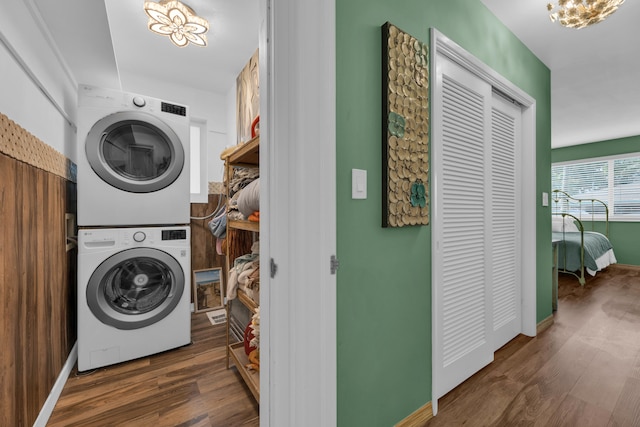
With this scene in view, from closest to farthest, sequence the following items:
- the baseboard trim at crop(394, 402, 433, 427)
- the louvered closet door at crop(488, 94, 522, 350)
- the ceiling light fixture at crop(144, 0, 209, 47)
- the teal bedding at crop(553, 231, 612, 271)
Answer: the baseboard trim at crop(394, 402, 433, 427)
the ceiling light fixture at crop(144, 0, 209, 47)
the louvered closet door at crop(488, 94, 522, 350)
the teal bedding at crop(553, 231, 612, 271)

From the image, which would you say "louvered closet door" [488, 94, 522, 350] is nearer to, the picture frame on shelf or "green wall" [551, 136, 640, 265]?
the picture frame on shelf

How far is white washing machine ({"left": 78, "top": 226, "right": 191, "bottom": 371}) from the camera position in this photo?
1.78 meters

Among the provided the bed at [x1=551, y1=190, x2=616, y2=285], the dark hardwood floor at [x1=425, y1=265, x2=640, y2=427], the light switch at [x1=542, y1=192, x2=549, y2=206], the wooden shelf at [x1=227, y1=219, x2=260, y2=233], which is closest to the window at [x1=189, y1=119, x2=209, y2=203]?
the wooden shelf at [x1=227, y1=219, x2=260, y2=233]

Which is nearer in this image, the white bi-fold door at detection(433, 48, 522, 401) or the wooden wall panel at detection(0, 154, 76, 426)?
the wooden wall panel at detection(0, 154, 76, 426)

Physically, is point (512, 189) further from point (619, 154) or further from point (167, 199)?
point (619, 154)

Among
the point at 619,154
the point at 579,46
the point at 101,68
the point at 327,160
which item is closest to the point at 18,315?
the point at 327,160

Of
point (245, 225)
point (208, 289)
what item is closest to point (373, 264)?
point (245, 225)

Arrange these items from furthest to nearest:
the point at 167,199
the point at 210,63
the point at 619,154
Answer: the point at 619,154
the point at 210,63
the point at 167,199

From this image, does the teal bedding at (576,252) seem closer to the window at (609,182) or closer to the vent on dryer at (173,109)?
the window at (609,182)

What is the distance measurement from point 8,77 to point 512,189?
9.64 feet

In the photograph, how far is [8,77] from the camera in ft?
3.58

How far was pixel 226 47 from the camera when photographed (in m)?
2.33

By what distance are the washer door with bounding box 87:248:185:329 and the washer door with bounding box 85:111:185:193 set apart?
0.49 meters

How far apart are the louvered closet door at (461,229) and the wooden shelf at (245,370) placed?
2.94 ft
